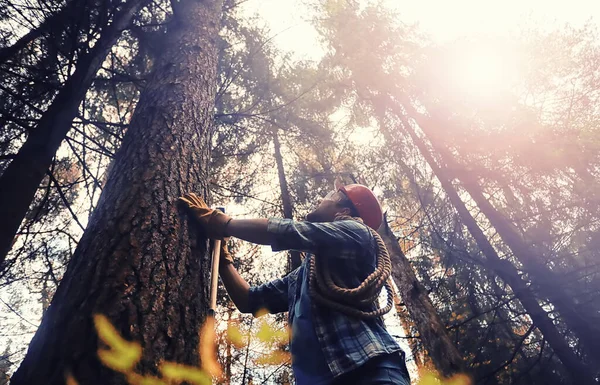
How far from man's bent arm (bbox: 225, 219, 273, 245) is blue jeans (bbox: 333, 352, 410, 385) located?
29.6 inches

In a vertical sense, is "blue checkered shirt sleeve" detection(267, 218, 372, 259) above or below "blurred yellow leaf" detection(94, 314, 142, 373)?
above

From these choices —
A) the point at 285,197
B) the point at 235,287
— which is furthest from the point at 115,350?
the point at 285,197

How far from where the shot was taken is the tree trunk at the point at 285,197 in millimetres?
6873

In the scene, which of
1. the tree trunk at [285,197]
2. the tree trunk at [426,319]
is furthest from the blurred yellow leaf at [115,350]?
the tree trunk at [285,197]

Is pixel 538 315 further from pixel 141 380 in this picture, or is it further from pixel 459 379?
pixel 141 380

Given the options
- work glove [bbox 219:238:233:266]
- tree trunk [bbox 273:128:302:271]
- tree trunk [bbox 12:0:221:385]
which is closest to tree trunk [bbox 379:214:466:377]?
tree trunk [bbox 273:128:302:271]

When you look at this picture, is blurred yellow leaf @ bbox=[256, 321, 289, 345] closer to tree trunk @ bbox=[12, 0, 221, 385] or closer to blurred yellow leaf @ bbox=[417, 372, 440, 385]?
blurred yellow leaf @ bbox=[417, 372, 440, 385]

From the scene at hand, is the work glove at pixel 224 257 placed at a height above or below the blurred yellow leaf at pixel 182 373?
above

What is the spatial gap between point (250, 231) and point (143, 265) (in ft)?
1.83

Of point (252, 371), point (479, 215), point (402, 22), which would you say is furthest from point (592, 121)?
point (252, 371)

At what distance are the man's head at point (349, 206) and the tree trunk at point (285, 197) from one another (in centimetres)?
421

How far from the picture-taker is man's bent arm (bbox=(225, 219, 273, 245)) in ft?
5.75

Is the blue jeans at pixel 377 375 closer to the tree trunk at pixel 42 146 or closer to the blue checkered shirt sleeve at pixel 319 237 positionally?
the blue checkered shirt sleeve at pixel 319 237

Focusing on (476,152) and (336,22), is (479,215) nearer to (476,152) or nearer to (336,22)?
(476,152)
